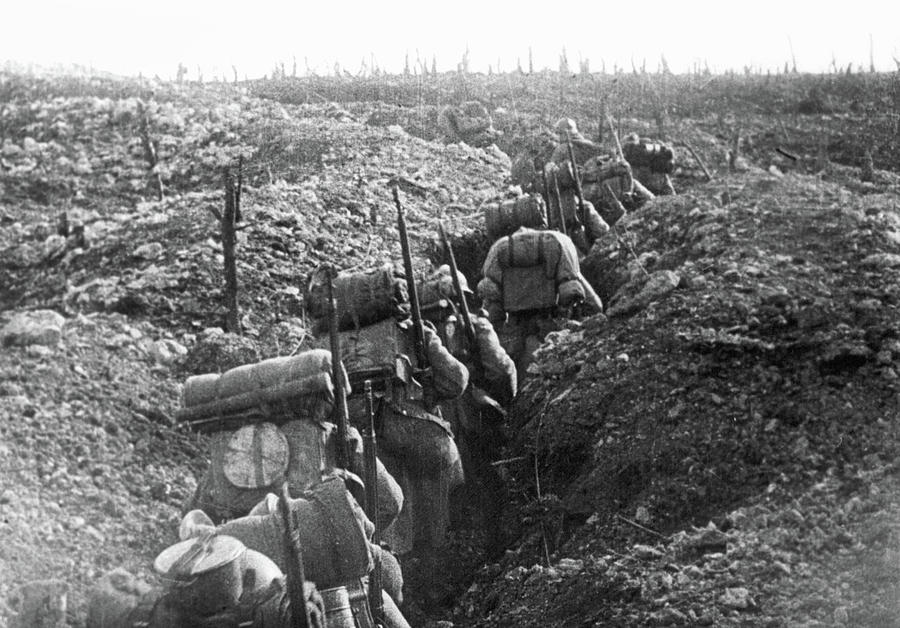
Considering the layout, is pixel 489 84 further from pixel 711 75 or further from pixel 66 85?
pixel 66 85

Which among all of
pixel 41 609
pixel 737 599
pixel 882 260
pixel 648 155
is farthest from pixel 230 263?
pixel 648 155

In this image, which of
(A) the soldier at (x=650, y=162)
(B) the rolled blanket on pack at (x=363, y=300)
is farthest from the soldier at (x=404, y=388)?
(A) the soldier at (x=650, y=162)

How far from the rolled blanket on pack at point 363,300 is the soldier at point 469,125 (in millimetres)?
15139

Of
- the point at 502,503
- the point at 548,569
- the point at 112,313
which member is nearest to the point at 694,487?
the point at 548,569

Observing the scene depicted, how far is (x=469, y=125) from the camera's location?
26.2m

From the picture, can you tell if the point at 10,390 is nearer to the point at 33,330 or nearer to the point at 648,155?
the point at 33,330

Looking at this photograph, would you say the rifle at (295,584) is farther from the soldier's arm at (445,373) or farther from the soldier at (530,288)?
the soldier at (530,288)

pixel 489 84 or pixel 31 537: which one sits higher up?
pixel 489 84

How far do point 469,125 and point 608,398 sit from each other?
647 inches

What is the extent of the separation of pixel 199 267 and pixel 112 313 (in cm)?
165

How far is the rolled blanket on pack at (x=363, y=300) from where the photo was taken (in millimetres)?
9914

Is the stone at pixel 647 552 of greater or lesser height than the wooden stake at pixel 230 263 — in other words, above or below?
below

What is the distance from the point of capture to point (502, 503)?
10500 mm

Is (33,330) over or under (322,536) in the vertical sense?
over
